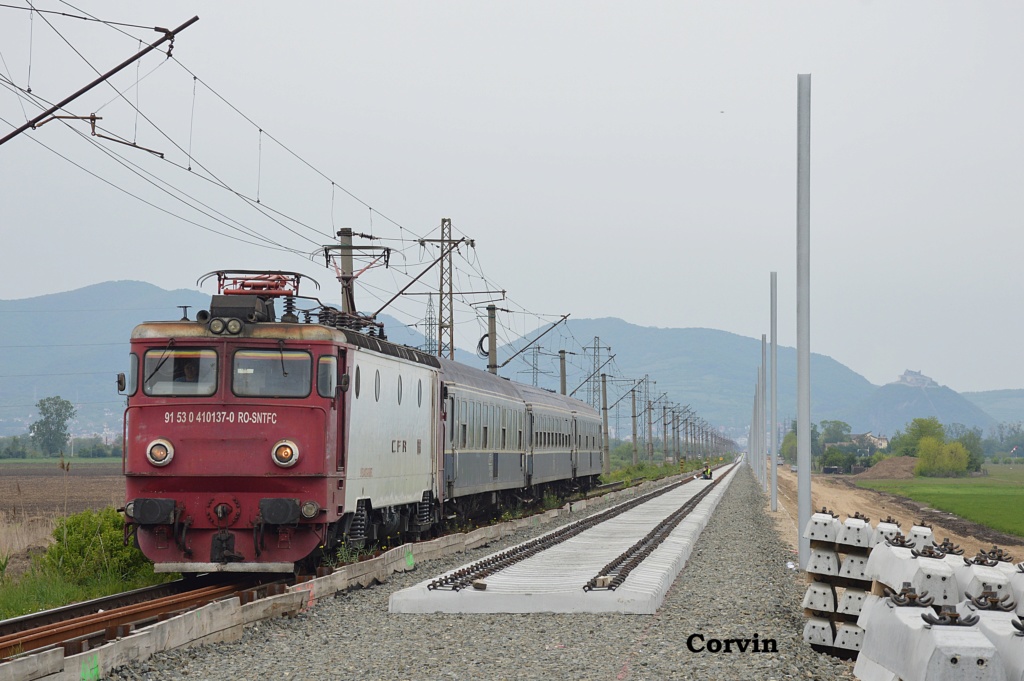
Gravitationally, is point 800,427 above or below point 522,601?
above

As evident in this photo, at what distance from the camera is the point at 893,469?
130375 millimetres

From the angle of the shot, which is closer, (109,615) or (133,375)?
(109,615)

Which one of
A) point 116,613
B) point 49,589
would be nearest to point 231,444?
point 49,589

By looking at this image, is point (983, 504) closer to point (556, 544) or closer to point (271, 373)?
point (556, 544)

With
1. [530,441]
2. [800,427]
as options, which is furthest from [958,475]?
[800,427]

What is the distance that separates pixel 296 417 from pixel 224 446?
35.6 inches

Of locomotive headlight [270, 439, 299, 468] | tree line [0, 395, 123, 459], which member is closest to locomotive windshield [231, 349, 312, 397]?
locomotive headlight [270, 439, 299, 468]

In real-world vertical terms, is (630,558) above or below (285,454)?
below

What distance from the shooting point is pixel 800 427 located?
63.0 feet

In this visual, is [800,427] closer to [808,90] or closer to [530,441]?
[808,90]

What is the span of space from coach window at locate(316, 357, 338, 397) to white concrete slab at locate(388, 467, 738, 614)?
2.58m

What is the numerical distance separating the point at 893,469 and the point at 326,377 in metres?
125

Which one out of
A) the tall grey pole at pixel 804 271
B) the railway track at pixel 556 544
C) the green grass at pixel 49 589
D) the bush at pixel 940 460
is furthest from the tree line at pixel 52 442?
the tall grey pole at pixel 804 271

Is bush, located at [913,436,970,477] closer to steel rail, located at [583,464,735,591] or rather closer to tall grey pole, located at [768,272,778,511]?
tall grey pole, located at [768,272,778,511]
